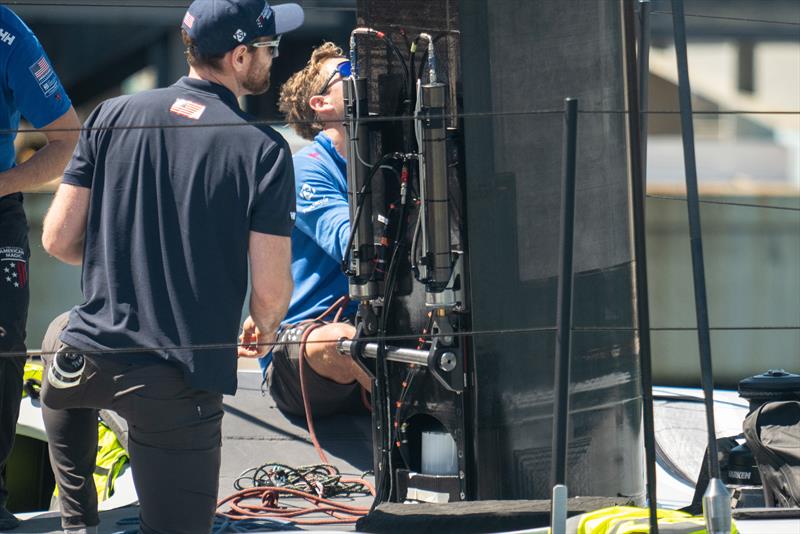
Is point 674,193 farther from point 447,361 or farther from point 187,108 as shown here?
point 187,108

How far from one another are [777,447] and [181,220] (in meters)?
1.31

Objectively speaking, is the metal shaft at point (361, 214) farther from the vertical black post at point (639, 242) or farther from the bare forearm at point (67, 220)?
the vertical black post at point (639, 242)

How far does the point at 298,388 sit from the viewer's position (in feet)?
11.7

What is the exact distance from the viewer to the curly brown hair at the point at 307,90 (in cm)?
358

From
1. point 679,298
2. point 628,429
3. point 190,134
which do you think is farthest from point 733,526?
point 679,298

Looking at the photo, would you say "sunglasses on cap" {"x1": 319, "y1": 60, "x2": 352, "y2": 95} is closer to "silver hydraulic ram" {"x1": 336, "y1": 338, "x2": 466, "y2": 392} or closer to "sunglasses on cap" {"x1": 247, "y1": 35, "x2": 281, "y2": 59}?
"silver hydraulic ram" {"x1": 336, "y1": 338, "x2": 466, "y2": 392}

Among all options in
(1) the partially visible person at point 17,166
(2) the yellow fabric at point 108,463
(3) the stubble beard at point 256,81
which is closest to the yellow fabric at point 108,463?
(2) the yellow fabric at point 108,463

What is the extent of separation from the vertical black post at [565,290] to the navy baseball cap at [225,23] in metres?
0.58

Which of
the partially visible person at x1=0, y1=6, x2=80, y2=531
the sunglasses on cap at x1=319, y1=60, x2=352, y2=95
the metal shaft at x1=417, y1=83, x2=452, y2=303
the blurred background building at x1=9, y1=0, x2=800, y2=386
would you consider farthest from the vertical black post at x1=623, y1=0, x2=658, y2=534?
the blurred background building at x1=9, y1=0, x2=800, y2=386

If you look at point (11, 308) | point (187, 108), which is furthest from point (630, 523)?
point (11, 308)

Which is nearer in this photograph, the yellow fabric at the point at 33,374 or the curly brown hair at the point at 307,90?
the curly brown hair at the point at 307,90

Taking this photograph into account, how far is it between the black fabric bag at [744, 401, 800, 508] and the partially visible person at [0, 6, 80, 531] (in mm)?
1526

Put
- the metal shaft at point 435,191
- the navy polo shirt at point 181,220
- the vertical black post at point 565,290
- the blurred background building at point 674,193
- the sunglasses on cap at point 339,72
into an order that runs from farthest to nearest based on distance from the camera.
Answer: the blurred background building at point 674,193, the sunglasses on cap at point 339,72, the metal shaft at point 435,191, the navy polo shirt at point 181,220, the vertical black post at point 565,290

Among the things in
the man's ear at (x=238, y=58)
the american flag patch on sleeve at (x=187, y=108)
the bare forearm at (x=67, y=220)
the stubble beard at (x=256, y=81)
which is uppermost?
the man's ear at (x=238, y=58)
